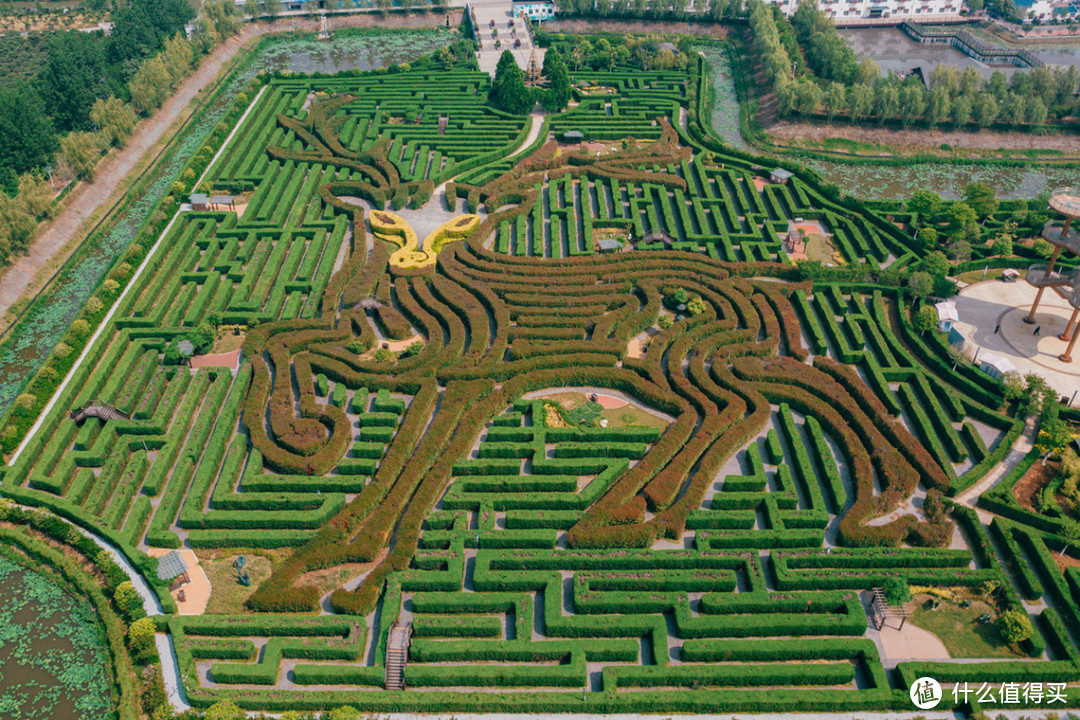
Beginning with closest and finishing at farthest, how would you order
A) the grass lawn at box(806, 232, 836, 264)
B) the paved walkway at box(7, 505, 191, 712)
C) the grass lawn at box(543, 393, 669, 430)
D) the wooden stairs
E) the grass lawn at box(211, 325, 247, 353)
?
the paved walkway at box(7, 505, 191, 712) < the wooden stairs < the grass lawn at box(543, 393, 669, 430) < the grass lawn at box(211, 325, 247, 353) < the grass lawn at box(806, 232, 836, 264)

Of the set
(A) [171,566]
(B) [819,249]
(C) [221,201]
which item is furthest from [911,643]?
(C) [221,201]

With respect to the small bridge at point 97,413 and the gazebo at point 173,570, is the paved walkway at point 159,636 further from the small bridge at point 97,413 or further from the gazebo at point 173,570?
the small bridge at point 97,413

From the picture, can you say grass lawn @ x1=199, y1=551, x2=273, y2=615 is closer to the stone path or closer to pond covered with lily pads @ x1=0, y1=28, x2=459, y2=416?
pond covered with lily pads @ x1=0, y1=28, x2=459, y2=416

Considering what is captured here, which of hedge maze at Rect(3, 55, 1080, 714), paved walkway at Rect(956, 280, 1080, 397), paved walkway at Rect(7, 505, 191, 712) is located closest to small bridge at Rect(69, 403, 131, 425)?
hedge maze at Rect(3, 55, 1080, 714)

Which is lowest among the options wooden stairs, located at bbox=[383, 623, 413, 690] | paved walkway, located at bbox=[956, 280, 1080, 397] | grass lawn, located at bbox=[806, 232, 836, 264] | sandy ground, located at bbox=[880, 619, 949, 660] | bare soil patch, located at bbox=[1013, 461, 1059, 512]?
sandy ground, located at bbox=[880, 619, 949, 660]

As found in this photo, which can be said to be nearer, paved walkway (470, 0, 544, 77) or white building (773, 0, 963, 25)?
paved walkway (470, 0, 544, 77)

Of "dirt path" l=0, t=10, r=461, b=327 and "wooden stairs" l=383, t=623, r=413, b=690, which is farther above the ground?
"dirt path" l=0, t=10, r=461, b=327
